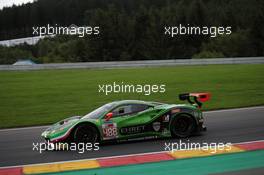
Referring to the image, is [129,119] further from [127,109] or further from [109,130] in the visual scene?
[109,130]

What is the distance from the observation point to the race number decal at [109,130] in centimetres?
1073

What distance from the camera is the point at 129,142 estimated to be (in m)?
11.2

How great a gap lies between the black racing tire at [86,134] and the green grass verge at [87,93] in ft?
14.8

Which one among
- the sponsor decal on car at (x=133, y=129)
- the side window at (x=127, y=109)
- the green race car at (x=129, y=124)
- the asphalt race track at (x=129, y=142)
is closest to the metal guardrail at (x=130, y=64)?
the asphalt race track at (x=129, y=142)

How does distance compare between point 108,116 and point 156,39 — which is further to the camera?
point 156,39

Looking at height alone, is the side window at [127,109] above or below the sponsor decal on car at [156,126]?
above

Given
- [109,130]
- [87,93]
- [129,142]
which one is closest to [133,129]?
[129,142]

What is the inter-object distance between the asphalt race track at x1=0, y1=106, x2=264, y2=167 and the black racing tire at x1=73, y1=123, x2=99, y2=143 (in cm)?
34

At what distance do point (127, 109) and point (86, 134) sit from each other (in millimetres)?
1216

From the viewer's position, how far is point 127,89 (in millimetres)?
23062

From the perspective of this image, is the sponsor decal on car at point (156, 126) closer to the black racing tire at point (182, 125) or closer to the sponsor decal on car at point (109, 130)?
the black racing tire at point (182, 125)

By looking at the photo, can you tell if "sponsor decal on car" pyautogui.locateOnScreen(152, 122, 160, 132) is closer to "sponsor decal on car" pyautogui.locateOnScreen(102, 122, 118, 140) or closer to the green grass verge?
"sponsor decal on car" pyautogui.locateOnScreen(102, 122, 118, 140)

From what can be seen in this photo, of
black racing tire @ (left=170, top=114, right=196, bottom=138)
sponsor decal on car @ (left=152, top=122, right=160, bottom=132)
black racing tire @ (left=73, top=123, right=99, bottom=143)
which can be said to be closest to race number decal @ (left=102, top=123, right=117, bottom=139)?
black racing tire @ (left=73, top=123, right=99, bottom=143)

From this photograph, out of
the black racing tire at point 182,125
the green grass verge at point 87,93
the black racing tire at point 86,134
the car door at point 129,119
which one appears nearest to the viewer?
the black racing tire at point 86,134
